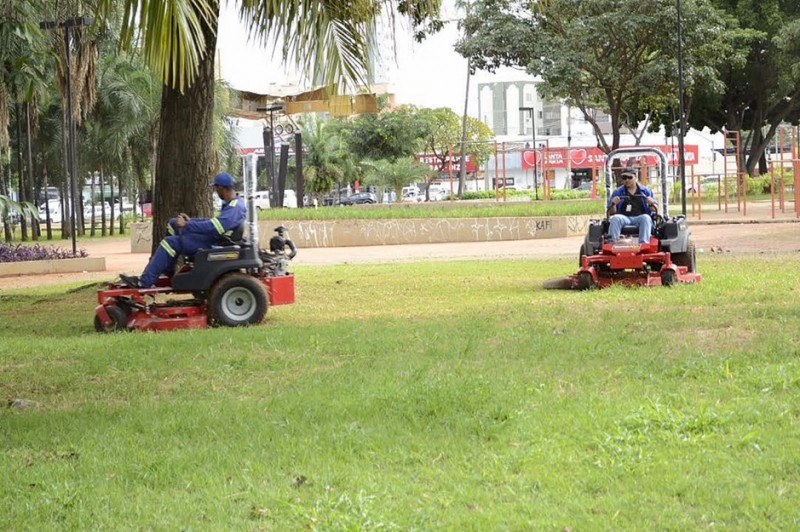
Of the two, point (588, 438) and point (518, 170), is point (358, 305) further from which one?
point (518, 170)

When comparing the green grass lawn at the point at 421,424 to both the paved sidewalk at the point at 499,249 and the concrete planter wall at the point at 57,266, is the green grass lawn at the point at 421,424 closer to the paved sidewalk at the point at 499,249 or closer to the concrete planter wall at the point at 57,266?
the paved sidewalk at the point at 499,249

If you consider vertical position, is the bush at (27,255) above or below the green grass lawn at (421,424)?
above

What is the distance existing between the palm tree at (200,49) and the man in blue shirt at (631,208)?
3047 millimetres

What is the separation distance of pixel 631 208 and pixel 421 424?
846 cm

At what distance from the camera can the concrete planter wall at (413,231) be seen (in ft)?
100

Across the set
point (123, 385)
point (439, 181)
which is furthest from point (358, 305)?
point (439, 181)

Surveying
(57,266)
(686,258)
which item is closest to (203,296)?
(686,258)

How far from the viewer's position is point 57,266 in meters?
23.5

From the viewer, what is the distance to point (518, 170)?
93.2 meters

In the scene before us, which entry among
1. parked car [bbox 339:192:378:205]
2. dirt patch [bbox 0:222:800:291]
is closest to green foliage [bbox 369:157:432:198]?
parked car [bbox 339:192:378:205]

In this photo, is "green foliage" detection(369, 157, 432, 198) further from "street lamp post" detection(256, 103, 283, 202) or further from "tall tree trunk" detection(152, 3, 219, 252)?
"tall tree trunk" detection(152, 3, 219, 252)

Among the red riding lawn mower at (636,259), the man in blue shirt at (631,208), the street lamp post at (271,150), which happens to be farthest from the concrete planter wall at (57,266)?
the street lamp post at (271,150)

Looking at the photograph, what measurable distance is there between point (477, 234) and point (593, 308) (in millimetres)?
18905

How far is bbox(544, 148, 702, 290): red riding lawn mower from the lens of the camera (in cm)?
1388
